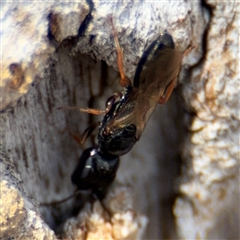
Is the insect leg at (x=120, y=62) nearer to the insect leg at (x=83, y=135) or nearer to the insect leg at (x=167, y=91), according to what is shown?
the insect leg at (x=167, y=91)

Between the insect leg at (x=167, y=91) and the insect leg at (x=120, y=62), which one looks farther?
the insect leg at (x=167, y=91)

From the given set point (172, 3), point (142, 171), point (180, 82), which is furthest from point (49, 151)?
point (172, 3)

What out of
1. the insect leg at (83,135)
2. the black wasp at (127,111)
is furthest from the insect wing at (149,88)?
the insect leg at (83,135)

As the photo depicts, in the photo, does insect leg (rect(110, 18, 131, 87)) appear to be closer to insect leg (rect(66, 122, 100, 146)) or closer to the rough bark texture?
the rough bark texture

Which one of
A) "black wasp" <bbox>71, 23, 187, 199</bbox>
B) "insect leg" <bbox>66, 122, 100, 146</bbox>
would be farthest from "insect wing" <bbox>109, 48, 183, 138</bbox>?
"insect leg" <bbox>66, 122, 100, 146</bbox>

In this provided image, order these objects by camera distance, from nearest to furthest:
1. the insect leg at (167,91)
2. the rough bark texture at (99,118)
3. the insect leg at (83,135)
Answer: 1. the rough bark texture at (99,118)
2. the insect leg at (167,91)
3. the insect leg at (83,135)

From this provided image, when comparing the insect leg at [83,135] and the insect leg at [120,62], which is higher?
the insect leg at [120,62]

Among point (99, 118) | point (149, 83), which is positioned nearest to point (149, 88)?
point (149, 83)
